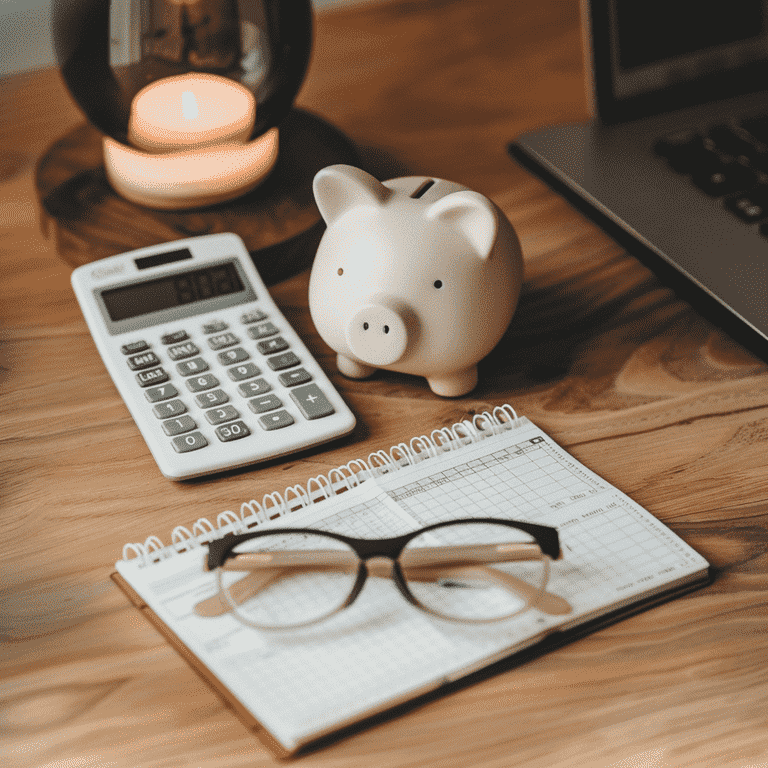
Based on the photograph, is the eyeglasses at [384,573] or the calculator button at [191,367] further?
the calculator button at [191,367]

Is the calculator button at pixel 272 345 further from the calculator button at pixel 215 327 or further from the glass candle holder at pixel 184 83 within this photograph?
the glass candle holder at pixel 184 83

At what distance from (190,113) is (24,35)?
609 millimetres

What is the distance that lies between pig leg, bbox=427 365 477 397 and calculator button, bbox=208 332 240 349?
134 mm

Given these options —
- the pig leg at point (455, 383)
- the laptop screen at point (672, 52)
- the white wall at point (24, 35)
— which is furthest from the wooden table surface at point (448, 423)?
the white wall at point (24, 35)

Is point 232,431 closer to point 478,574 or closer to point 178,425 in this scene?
point 178,425

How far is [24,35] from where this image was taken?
120cm

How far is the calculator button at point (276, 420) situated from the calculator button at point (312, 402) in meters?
0.01

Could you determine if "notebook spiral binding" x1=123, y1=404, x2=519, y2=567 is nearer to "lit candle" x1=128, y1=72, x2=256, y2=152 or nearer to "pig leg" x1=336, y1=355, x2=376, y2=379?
"pig leg" x1=336, y1=355, x2=376, y2=379

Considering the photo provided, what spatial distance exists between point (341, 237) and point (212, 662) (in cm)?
27

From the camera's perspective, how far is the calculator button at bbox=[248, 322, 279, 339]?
65 centimetres

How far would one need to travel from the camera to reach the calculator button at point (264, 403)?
23.7 inches

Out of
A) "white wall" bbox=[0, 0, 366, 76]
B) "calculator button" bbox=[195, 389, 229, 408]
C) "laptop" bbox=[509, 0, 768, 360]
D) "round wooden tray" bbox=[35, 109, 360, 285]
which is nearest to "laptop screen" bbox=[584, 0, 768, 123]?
"laptop" bbox=[509, 0, 768, 360]

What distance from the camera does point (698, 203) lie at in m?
0.76

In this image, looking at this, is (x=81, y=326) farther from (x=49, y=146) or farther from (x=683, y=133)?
(x=683, y=133)
